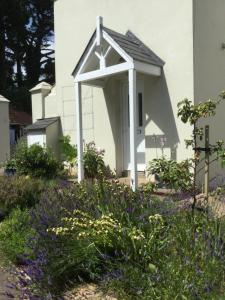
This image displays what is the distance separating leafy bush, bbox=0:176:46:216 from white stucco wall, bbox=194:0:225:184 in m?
3.72

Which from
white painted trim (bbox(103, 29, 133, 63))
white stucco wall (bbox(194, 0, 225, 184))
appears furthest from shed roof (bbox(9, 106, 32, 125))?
white stucco wall (bbox(194, 0, 225, 184))

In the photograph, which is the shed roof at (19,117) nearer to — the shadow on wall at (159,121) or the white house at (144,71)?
the white house at (144,71)

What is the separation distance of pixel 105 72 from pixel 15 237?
16.1 ft

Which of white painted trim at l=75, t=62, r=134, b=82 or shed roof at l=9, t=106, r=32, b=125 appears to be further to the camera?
shed roof at l=9, t=106, r=32, b=125

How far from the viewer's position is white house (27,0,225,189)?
339 inches

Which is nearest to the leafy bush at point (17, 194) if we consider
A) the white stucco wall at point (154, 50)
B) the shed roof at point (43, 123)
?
the white stucco wall at point (154, 50)

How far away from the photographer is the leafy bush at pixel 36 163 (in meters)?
9.98

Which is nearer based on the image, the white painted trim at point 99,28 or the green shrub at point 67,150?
the white painted trim at point 99,28

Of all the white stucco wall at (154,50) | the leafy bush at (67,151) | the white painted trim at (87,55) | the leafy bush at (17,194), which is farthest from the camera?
the leafy bush at (67,151)

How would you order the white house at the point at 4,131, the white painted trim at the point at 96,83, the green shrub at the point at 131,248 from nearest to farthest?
the green shrub at the point at 131,248
the white painted trim at the point at 96,83
the white house at the point at 4,131

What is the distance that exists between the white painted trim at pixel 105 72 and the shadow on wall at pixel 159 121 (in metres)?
0.98

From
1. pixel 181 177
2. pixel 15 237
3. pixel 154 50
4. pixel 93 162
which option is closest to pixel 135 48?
pixel 154 50

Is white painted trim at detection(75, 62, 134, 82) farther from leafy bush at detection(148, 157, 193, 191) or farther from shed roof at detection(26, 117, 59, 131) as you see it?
leafy bush at detection(148, 157, 193, 191)

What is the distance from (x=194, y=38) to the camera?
8570 mm
